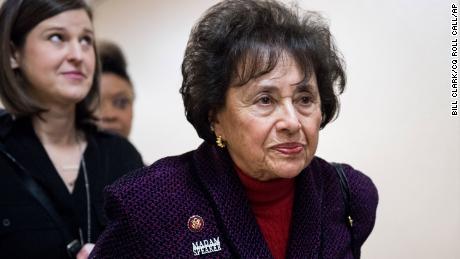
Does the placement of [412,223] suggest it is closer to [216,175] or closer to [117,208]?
[216,175]

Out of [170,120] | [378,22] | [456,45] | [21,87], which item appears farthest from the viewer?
[170,120]

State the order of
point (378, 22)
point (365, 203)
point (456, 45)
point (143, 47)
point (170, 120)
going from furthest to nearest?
point (143, 47) < point (170, 120) < point (378, 22) < point (456, 45) < point (365, 203)

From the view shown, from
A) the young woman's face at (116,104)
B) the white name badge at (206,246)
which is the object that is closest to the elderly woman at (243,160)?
the white name badge at (206,246)

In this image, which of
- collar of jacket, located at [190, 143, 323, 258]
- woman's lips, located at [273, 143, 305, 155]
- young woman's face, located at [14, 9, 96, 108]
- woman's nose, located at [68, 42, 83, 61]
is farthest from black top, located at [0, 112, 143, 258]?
woman's lips, located at [273, 143, 305, 155]

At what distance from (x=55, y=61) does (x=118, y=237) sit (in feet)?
2.52

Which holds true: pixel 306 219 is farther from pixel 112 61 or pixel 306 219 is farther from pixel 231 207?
pixel 112 61

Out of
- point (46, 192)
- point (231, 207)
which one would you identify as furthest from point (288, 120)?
point (46, 192)

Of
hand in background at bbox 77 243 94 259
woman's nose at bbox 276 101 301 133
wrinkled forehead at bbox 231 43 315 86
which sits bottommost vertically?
hand in background at bbox 77 243 94 259

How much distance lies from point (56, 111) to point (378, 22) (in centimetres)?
131

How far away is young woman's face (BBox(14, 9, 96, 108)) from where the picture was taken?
5.38 feet

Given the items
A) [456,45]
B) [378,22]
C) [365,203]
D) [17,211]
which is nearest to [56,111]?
[17,211]

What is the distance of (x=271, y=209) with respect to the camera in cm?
128

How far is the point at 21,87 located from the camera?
1679 millimetres

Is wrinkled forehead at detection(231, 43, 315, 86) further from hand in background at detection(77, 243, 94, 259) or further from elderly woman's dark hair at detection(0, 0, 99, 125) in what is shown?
elderly woman's dark hair at detection(0, 0, 99, 125)
